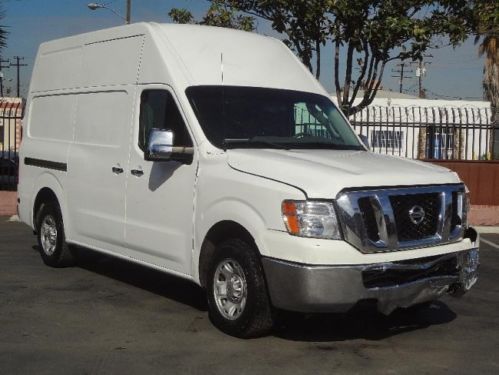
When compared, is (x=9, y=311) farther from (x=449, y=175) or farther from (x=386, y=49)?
(x=386, y=49)

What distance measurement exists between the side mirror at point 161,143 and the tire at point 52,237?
253 centimetres

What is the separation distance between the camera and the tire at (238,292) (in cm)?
526

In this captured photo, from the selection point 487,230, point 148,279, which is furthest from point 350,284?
point 487,230

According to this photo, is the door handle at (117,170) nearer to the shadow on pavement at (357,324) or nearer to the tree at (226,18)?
the shadow on pavement at (357,324)

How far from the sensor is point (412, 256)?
17.0 feet

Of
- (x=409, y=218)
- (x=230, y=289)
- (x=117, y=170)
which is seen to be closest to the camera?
(x=409, y=218)

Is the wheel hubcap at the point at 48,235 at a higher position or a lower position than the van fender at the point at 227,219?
lower

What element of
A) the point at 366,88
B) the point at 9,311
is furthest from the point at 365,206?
the point at 366,88

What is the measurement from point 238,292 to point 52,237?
3.46 meters

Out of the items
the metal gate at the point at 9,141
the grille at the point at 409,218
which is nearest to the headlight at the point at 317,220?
the grille at the point at 409,218

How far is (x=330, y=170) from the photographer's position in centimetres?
515

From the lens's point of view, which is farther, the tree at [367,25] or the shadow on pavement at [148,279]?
the tree at [367,25]

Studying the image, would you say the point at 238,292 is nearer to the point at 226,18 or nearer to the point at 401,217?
the point at 401,217

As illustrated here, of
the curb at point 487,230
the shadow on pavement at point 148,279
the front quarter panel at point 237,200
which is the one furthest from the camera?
the curb at point 487,230
